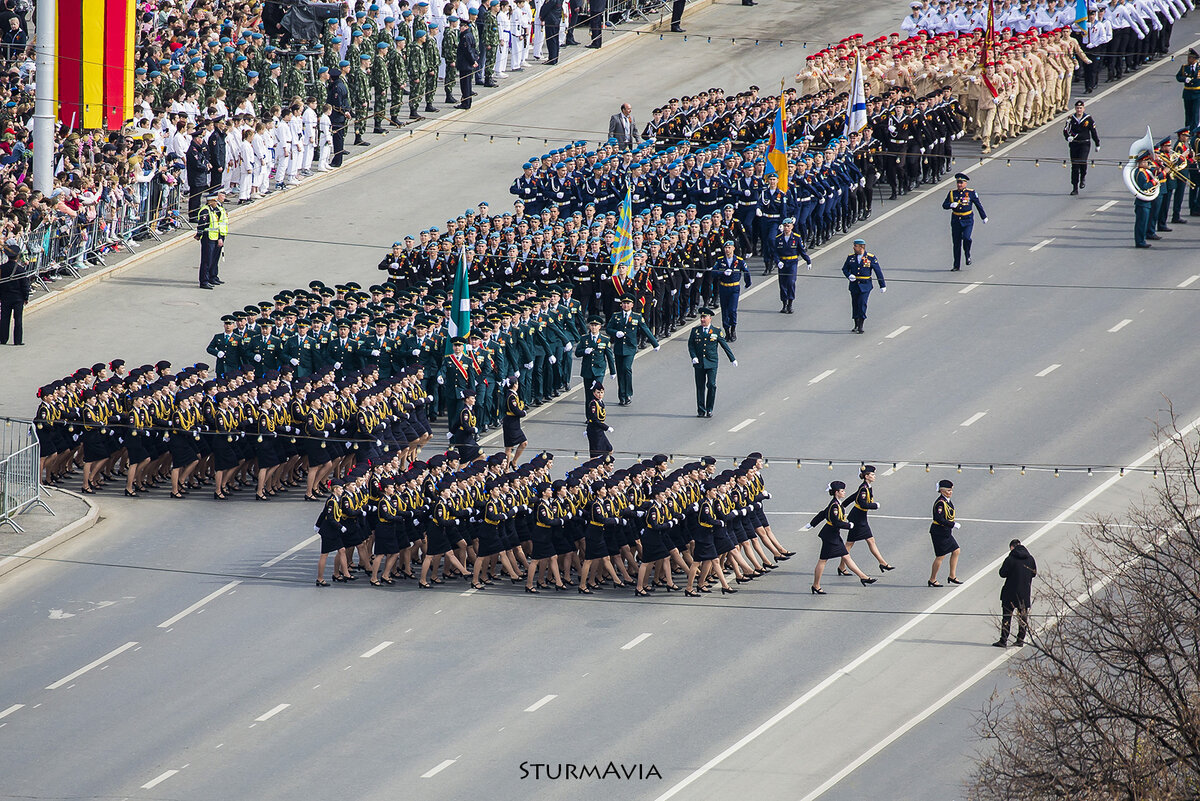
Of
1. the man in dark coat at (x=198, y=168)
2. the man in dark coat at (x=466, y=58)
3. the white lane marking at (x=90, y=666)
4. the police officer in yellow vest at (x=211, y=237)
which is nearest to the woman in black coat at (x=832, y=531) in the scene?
the white lane marking at (x=90, y=666)

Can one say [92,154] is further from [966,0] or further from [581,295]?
[966,0]

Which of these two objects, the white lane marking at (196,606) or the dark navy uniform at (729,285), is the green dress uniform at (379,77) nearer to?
the dark navy uniform at (729,285)

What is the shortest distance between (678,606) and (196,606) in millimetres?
6377

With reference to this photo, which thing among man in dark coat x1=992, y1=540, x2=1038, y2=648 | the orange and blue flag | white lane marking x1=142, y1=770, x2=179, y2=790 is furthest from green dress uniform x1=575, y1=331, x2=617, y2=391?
white lane marking x1=142, y1=770, x2=179, y2=790

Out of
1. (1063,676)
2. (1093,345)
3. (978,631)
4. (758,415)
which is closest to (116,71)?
(758,415)

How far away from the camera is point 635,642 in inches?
1159

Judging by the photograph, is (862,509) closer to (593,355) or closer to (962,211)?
(593,355)

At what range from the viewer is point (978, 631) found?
2966 cm

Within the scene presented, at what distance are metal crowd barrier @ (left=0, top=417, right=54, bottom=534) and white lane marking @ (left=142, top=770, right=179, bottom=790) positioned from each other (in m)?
8.41

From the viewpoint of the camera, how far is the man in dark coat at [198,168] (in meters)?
45.0

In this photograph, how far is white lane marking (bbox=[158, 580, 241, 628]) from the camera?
3036cm

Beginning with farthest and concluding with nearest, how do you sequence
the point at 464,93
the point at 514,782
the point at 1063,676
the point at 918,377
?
the point at 464,93
the point at 918,377
the point at 514,782
the point at 1063,676

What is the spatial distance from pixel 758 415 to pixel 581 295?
4350 millimetres

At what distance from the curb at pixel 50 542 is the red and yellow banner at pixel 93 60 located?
12538 millimetres
